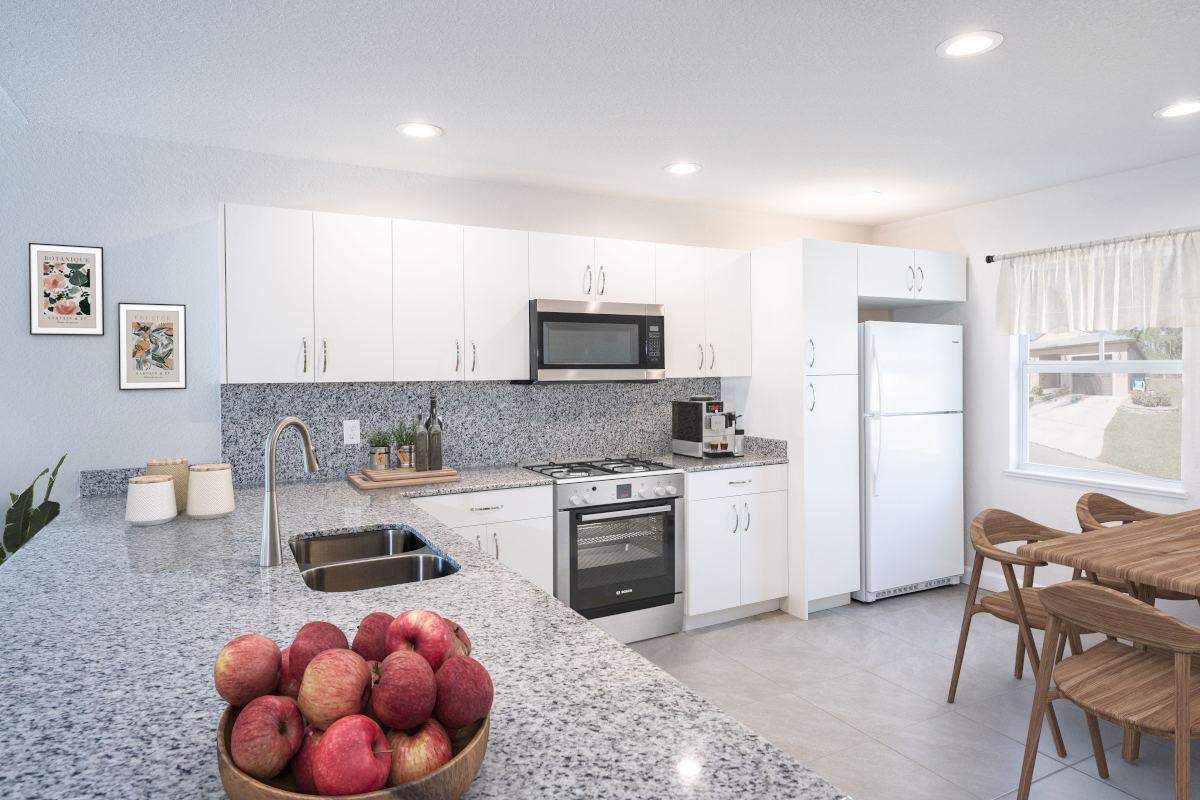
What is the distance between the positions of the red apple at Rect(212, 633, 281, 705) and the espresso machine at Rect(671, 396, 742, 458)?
328cm

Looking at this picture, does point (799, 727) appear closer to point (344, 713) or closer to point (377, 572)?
point (377, 572)

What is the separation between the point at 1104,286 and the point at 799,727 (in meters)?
2.89

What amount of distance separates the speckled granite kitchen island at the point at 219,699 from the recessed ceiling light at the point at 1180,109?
3105 mm

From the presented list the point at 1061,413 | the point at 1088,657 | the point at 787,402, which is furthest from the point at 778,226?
the point at 1088,657

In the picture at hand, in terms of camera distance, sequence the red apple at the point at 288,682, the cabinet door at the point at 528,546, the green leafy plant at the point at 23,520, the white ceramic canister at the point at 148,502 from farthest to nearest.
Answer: the cabinet door at the point at 528,546
the green leafy plant at the point at 23,520
the white ceramic canister at the point at 148,502
the red apple at the point at 288,682

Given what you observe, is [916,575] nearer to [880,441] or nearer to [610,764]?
[880,441]

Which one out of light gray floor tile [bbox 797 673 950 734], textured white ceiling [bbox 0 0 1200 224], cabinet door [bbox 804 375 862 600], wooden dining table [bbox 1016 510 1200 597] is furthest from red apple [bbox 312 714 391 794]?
cabinet door [bbox 804 375 862 600]

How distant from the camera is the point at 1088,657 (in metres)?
2.23

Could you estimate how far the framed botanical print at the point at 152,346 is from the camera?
10.1ft

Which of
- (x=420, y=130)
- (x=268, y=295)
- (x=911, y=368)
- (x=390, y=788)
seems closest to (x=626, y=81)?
(x=420, y=130)

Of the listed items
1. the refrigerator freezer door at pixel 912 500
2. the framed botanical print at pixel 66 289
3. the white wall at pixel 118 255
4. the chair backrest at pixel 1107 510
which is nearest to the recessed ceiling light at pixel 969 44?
the chair backrest at pixel 1107 510

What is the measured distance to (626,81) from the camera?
2.49m

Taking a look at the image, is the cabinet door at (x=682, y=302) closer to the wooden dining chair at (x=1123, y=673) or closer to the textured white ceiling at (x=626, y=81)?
the textured white ceiling at (x=626, y=81)

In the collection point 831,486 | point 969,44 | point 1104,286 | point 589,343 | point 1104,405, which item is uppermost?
point 969,44
